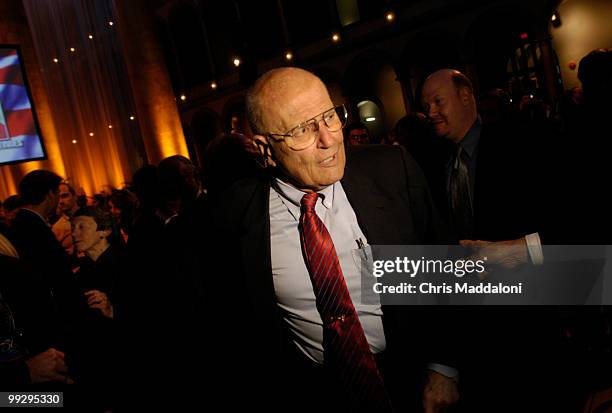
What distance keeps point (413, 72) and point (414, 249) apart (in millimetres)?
14858

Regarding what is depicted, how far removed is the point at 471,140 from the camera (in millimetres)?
2473

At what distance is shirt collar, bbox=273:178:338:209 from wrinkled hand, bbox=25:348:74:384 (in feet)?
4.79

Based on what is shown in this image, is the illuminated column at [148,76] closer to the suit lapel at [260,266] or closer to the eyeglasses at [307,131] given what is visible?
the suit lapel at [260,266]

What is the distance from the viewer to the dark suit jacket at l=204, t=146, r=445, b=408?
1668 millimetres

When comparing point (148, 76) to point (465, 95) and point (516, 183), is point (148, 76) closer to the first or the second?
point (465, 95)

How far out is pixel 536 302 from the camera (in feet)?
7.10

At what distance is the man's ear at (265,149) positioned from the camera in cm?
168

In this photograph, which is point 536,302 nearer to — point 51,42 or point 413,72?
point 413,72

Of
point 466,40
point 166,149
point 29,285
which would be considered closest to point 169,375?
point 29,285

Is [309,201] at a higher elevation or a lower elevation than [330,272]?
higher

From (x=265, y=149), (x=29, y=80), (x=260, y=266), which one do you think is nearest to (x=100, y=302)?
(x=260, y=266)

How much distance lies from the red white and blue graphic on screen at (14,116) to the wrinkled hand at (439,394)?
7018 millimetres

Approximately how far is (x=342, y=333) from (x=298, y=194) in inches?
22.1

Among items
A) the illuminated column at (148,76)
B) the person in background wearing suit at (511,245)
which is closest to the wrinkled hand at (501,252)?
the person in background wearing suit at (511,245)
